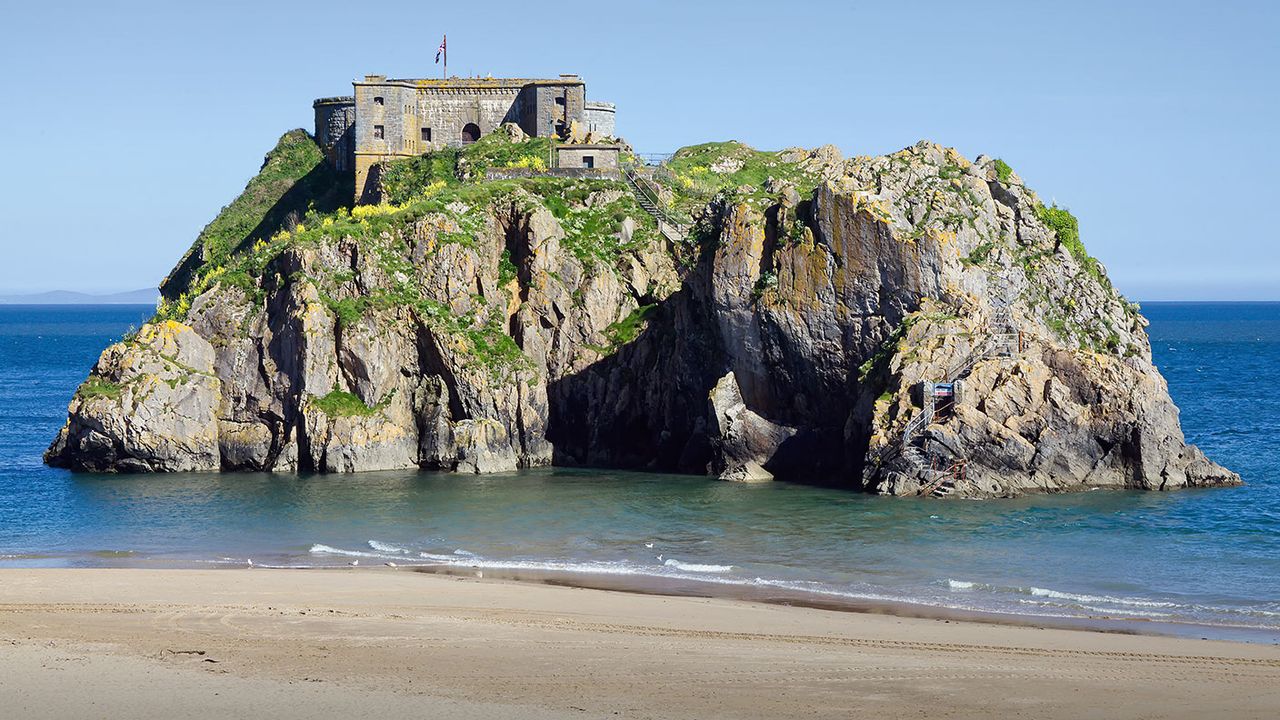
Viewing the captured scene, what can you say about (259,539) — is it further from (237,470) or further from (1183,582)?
(1183,582)

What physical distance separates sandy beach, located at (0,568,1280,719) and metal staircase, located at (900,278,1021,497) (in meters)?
17.3

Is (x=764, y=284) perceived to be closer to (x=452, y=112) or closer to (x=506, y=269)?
(x=506, y=269)

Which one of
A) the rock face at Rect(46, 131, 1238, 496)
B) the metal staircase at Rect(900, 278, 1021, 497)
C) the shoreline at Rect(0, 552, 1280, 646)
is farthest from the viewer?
the rock face at Rect(46, 131, 1238, 496)

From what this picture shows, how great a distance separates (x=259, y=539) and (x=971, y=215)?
1128 inches

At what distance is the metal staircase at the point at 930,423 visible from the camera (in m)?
49.3

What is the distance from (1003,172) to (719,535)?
2256 centimetres

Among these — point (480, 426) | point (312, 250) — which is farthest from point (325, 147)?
point (480, 426)

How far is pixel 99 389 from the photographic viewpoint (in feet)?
187

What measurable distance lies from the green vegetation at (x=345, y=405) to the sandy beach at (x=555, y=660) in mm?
22321

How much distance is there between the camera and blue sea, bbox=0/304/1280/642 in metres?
35.8

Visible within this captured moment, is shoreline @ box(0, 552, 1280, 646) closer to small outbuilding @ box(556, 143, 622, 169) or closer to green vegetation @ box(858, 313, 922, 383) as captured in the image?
green vegetation @ box(858, 313, 922, 383)

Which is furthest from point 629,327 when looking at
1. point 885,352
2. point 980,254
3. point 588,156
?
point 980,254

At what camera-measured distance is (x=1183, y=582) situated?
36438mm

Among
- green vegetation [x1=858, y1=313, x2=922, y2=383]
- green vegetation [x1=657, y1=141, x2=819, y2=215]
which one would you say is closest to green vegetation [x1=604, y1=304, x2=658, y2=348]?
green vegetation [x1=657, y1=141, x2=819, y2=215]
